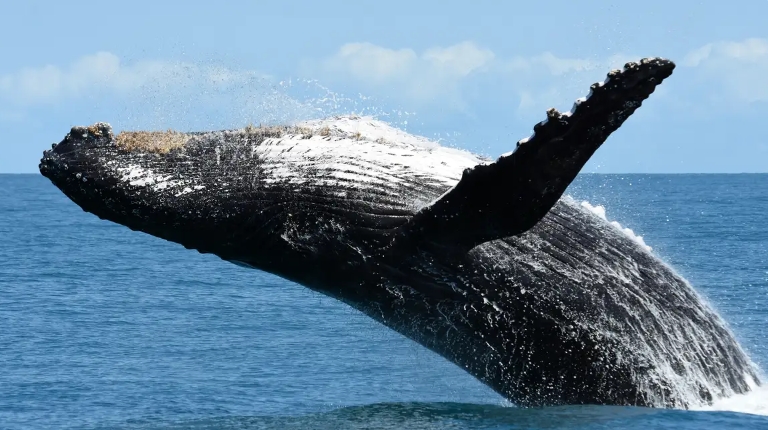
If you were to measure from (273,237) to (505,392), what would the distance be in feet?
9.44

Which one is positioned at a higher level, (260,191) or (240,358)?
(260,191)

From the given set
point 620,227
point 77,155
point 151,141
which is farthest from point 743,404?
point 77,155

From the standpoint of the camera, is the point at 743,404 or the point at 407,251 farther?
the point at 743,404

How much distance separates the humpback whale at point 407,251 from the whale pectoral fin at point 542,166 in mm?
669

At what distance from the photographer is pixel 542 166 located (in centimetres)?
782

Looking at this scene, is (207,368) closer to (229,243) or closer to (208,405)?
(208,405)

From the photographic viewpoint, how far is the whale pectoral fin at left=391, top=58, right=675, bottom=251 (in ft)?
24.7

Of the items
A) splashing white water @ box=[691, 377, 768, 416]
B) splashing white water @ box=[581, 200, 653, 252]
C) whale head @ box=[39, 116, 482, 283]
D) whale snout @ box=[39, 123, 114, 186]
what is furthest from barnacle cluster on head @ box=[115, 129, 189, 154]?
splashing white water @ box=[691, 377, 768, 416]

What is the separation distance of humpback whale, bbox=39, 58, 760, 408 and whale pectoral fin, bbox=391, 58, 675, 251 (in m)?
0.67

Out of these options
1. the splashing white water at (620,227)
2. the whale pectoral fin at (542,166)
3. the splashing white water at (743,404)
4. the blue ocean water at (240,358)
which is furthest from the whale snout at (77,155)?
the splashing white water at (743,404)

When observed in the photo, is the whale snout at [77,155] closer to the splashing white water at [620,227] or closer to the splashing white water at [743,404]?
the splashing white water at [620,227]

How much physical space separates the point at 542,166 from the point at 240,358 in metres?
9.13

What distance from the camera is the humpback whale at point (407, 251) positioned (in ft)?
30.4

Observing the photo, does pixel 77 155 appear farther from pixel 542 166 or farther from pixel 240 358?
pixel 240 358
